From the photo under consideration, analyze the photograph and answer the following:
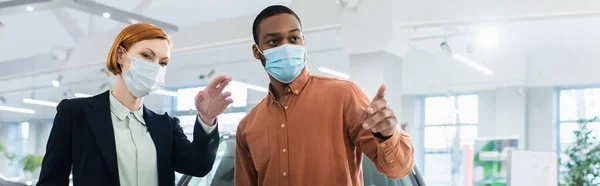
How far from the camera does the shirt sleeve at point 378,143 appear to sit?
151cm

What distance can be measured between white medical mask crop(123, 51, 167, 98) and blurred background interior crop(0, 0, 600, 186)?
5.05m

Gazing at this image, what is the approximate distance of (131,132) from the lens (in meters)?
1.87

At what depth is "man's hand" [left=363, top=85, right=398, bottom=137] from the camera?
141cm

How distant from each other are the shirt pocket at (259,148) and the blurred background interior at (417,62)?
4.99 metres

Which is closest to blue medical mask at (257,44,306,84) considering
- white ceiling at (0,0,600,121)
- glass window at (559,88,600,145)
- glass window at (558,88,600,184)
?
white ceiling at (0,0,600,121)

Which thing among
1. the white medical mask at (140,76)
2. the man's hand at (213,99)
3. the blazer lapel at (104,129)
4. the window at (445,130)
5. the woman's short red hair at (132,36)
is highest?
the woman's short red hair at (132,36)

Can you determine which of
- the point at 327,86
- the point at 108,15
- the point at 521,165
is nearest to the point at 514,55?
the point at 521,165

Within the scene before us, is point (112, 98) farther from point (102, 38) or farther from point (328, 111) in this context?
point (102, 38)

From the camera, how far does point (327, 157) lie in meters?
1.66

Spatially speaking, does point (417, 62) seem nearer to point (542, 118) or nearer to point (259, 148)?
point (542, 118)

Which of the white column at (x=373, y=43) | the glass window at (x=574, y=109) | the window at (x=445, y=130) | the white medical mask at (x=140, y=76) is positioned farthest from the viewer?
the window at (x=445, y=130)

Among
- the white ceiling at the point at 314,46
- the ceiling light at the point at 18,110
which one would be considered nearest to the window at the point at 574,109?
the white ceiling at the point at 314,46

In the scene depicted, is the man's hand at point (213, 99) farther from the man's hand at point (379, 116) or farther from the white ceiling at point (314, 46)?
the white ceiling at point (314, 46)

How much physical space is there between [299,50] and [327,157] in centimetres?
32
